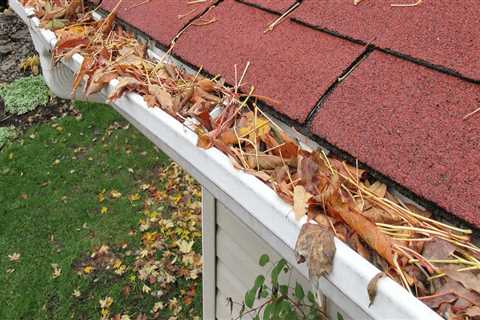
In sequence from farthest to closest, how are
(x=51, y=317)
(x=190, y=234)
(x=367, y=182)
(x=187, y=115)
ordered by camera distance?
(x=190, y=234), (x=51, y=317), (x=187, y=115), (x=367, y=182)

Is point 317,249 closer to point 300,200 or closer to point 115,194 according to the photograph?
point 300,200

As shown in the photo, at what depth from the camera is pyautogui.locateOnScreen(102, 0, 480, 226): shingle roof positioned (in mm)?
897

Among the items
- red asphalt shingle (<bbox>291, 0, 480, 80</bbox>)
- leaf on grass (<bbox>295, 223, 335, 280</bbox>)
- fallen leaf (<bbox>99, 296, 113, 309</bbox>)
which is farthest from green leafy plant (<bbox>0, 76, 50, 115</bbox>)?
leaf on grass (<bbox>295, 223, 335, 280</bbox>)

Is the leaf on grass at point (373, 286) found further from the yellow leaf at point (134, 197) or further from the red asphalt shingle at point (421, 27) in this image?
the yellow leaf at point (134, 197)

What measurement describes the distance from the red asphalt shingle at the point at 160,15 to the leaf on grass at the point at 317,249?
0.94 meters

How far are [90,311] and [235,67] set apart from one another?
3.53m

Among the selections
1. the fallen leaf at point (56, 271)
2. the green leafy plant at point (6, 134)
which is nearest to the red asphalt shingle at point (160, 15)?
the fallen leaf at point (56, 271)

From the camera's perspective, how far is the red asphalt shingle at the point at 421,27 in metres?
1.01

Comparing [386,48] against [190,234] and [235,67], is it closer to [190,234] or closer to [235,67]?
[235,67]

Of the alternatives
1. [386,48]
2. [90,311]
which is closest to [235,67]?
[386,48]

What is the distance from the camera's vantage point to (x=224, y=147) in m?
1.14

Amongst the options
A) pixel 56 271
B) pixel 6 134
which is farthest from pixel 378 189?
pixel 6 134

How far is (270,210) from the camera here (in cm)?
98

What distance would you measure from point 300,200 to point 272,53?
51cm
